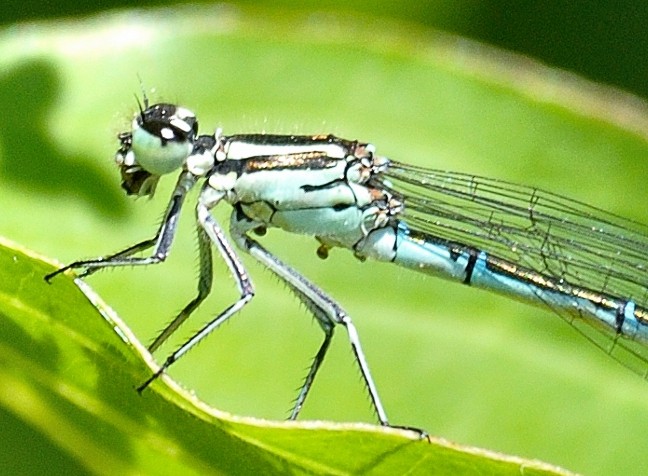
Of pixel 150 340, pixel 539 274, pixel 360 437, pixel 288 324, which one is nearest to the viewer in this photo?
pixel 360 437

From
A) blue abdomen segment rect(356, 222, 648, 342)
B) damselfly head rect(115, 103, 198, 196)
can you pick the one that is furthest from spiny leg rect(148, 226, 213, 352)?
blue abdomen segment rect(356, 222, 648, 342)

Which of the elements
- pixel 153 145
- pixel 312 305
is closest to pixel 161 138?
pixel 153 145

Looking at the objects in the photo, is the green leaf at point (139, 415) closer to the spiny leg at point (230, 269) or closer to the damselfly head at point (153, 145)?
the spiny leg at point (230, 269)

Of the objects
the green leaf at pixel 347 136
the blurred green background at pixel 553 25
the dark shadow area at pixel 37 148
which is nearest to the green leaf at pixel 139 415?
the green leaf at pixel 347 136

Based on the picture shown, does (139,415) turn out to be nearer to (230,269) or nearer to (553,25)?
(230,269)

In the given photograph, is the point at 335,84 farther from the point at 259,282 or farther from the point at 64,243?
the point at 64,243

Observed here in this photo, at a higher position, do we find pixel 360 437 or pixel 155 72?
pixel 155 72

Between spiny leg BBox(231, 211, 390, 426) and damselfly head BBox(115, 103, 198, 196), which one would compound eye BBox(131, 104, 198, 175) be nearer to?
damselfly head BBox(115, 103, 198, 196)

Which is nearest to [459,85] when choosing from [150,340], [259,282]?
[259,282]

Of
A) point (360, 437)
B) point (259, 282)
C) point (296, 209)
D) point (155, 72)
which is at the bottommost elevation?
point (360, 437)
